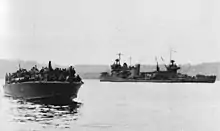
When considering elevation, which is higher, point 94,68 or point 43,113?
point 94,68

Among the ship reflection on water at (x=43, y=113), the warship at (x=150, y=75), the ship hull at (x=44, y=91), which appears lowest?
the ship reflection on water at (x=43, y=113)

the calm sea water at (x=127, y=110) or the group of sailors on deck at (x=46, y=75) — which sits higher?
the group of sailors on deck at (x=46, y=75)

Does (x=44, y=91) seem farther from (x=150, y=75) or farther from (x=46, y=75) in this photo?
(x=150, y=75)

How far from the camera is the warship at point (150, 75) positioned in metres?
1.46

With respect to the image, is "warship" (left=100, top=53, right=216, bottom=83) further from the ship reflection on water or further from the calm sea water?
the ship reflection on water

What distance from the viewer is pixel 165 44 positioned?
1.48 metres

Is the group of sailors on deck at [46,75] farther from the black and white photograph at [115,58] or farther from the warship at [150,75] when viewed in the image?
the warship at [150,75]

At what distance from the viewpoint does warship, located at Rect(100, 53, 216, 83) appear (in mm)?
1459

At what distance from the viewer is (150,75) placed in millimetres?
1479

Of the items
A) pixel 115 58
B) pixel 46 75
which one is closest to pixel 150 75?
pixel 115 58

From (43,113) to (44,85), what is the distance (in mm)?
135

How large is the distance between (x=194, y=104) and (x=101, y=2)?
650 millimetres

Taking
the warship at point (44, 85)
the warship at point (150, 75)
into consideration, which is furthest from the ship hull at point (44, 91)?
the warship at point (150, 75)

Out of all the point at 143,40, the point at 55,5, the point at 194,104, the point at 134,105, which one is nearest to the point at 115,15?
the point at 143,40
